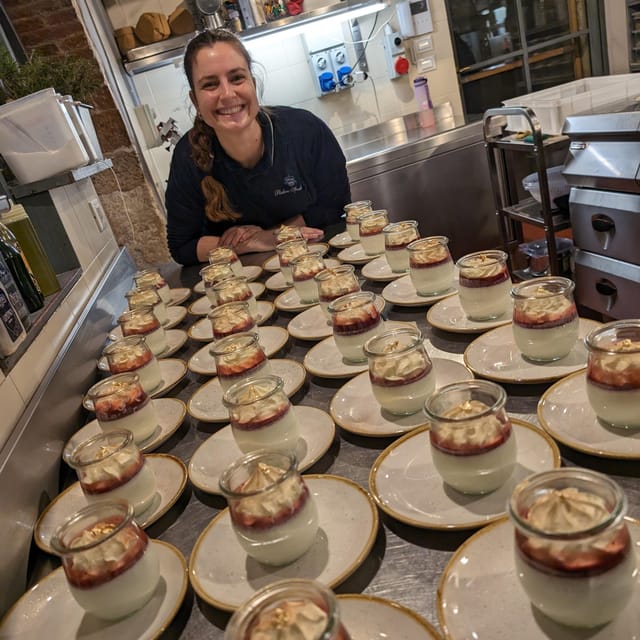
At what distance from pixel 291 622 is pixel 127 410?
732 mm

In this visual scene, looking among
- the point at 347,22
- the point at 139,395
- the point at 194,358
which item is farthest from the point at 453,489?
the point at 347,22

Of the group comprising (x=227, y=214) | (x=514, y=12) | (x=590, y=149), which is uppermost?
(x=514, y=12)

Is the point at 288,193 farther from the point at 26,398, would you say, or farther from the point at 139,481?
the point at 139,481

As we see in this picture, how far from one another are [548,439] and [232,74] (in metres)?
2.11

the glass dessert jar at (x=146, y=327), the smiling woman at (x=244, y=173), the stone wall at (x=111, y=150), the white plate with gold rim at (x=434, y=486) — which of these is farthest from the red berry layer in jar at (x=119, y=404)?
the stone wall at (x=111, y=150)

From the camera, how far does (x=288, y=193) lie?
8.71 ft

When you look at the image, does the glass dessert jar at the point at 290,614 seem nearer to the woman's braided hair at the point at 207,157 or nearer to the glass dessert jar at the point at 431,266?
the glass dessert jar at the point at 431,266

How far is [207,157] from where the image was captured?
2572mm

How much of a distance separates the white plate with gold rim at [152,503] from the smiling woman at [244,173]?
4.92 feet

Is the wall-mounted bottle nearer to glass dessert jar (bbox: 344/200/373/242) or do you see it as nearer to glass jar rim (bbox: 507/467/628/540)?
glass dessert jar (bbox: 344/200/373/242)

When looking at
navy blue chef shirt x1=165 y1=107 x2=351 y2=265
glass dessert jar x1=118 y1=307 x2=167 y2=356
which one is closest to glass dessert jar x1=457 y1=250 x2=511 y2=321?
glass dessert jar x1=118 y1=307 x2=167 y2=356

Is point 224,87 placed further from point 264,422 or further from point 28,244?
point 264,422

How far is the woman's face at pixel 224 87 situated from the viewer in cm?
237

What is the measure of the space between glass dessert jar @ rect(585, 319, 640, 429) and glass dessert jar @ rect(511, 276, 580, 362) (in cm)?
15
